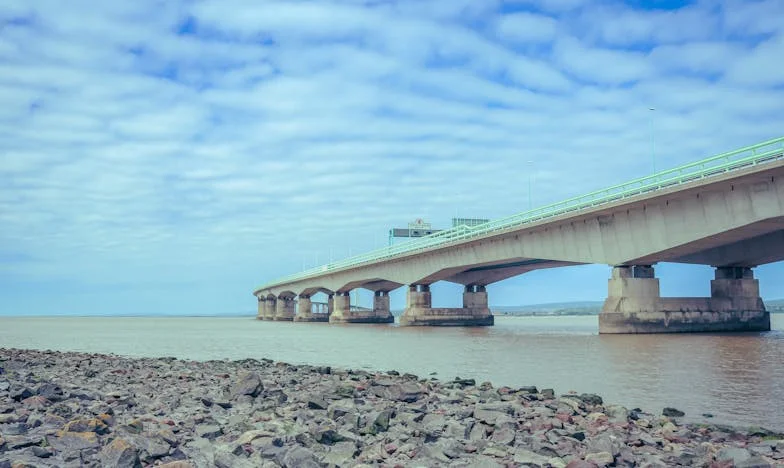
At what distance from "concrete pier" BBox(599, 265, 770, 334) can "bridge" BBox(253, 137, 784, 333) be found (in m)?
0.07

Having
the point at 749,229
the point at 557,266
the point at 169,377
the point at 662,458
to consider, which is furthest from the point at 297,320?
the point at 662,458

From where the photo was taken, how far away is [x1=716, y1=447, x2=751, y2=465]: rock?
30.5 ft

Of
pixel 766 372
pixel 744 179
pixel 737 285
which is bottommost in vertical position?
pixel 766 372

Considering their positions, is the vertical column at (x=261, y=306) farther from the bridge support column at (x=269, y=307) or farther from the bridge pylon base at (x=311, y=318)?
the bridge pylon base at (x=311, y=318)

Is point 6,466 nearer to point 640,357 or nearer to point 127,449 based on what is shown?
point 127,449

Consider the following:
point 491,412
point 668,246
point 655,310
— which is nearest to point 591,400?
point 491,412

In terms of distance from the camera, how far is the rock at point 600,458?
9.13 m

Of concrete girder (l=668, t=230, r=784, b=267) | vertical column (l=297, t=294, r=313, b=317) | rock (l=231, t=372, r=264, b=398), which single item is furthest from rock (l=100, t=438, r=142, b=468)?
vertical column (l=297, t=294, r=313, b=317)

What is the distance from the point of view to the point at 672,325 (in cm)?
4688

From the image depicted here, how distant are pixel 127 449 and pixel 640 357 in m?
25.1

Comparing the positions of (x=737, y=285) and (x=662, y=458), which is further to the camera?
(x=737, y=285)

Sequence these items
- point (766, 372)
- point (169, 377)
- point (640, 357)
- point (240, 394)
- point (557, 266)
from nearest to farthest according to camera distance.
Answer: point (240, 394) → point (169, 377) → point (766, 372) → point (640, 357) → point (557, 266)

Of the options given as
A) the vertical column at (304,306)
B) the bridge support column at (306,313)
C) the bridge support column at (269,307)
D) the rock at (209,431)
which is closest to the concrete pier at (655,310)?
the rock at (209,431)

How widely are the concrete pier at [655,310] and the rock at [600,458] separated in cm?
3855
